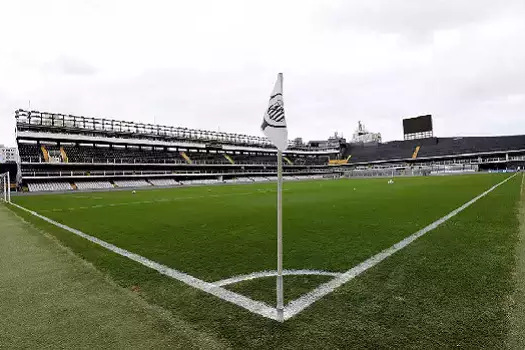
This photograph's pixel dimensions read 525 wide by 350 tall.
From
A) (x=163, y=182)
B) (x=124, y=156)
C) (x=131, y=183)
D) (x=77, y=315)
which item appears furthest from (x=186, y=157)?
(x=77, y=315)

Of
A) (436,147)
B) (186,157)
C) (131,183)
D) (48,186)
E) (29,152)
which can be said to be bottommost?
(131,183)

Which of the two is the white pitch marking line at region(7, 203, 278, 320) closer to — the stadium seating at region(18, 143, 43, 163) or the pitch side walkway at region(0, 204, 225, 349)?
the pitch side walkway at region(0, 204, 225, 349)

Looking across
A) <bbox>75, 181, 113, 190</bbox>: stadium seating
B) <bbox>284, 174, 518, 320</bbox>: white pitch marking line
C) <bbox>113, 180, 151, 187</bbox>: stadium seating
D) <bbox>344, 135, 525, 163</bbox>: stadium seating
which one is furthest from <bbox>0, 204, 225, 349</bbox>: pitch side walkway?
<bbox>344, 135, 525, 163</bbox>: stadium seating

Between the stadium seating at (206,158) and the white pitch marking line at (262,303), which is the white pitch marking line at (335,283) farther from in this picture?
the stadium seating at (206,158)

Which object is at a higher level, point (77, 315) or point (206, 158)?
point (206, 158)

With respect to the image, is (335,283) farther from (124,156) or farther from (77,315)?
(124,156)

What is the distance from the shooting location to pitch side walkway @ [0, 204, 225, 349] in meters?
2.67

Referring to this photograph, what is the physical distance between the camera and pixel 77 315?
321 cm

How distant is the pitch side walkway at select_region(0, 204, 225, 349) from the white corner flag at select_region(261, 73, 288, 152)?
6.94 feet

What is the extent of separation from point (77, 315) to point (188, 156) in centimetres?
6471

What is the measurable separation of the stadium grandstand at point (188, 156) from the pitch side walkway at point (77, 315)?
45218mm

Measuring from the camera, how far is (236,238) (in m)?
7.05

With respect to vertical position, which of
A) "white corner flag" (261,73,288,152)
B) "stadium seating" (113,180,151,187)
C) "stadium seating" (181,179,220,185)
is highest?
"white corner flag" (261,73,288,152)

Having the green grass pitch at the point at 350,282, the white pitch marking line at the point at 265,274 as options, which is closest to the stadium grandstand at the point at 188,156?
the green grass pitch at the point at 350,282
